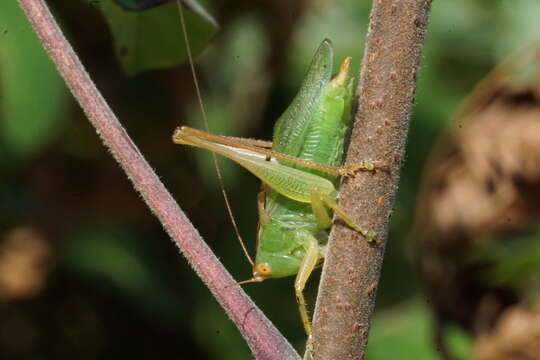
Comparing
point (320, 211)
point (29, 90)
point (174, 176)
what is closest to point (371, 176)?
point (320, 211)

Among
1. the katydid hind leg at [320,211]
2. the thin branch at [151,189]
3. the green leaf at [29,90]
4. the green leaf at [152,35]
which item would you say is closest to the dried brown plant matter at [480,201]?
the katydid hind leg at [320,211]

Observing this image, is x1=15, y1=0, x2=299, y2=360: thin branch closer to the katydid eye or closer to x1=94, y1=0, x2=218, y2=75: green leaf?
x1=94, y1=0, x2=218, y2=75: green leaf

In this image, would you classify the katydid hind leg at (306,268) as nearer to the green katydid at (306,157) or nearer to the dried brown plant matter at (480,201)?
the green katydid at (306,157)

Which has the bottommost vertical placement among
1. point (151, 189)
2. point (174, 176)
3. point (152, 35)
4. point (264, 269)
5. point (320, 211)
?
point (174, 176)

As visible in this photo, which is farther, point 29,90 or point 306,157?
point 29,90

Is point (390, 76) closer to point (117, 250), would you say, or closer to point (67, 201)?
point (117, 250)

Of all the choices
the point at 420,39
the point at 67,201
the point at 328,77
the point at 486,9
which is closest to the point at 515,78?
the point at 328,77

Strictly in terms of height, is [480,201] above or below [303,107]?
below

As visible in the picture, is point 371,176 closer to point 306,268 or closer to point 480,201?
point 306,268
